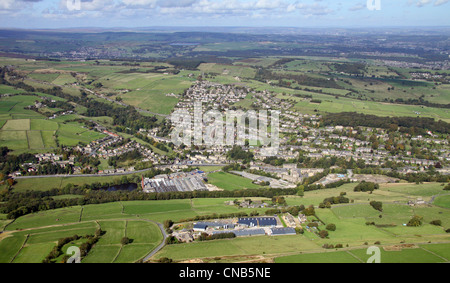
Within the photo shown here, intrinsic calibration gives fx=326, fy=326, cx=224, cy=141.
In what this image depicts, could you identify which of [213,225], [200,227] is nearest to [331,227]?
[213,225]

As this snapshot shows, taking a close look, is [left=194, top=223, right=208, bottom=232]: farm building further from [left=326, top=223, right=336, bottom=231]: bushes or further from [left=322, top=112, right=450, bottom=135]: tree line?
[left=322, top=112, right=450, bottom=135]: tree line

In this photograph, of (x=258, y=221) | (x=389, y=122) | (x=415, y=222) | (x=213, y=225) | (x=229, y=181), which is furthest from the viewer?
(x=389, y=122)

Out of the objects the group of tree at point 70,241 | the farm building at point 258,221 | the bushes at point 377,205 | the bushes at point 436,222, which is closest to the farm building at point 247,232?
the farm building at point 258,221

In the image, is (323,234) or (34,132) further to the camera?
(34,132)

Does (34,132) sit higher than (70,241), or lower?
higher

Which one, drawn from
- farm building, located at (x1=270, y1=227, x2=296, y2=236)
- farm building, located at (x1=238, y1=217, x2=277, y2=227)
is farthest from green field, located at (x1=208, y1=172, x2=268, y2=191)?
farm building, located at (x1=270, y1=227, x2=296, y2=236)

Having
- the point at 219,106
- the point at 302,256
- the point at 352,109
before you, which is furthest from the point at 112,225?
the point at 352,109

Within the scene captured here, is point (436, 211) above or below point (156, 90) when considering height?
below

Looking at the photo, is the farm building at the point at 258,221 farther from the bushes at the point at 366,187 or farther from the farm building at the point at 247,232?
the bushes at the point at 366,187

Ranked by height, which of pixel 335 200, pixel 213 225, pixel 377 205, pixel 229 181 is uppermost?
pixel 377 205

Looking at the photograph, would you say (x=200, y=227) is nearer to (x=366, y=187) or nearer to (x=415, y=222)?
(x=415, y=222)

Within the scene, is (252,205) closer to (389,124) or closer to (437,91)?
(389,124)
